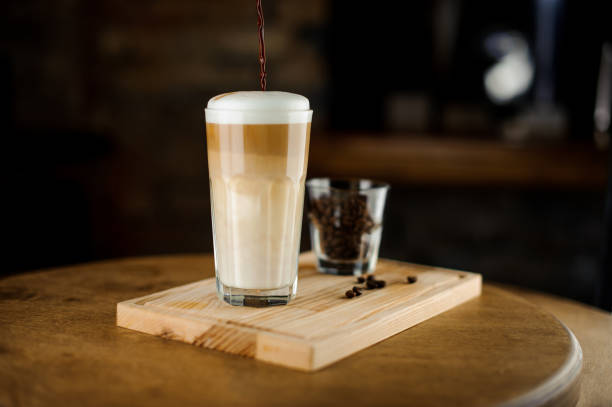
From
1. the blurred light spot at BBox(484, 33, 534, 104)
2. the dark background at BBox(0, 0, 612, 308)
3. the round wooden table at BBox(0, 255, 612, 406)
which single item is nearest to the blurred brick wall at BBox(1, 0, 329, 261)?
the dark background at BBox(0, 0, 612, 308)

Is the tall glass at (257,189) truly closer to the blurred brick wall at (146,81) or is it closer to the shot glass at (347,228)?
the shot glass at (347,228)

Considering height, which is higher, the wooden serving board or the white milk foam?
the white milk foam

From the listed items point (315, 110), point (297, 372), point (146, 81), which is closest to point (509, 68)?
point (315, 110)

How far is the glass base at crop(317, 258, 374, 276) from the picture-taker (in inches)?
40.7

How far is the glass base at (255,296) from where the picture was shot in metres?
0.83

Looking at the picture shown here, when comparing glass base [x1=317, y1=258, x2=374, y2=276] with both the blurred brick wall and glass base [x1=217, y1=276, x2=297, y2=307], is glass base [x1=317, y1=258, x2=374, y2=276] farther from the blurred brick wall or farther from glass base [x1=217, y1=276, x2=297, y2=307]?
the blurred brick wall

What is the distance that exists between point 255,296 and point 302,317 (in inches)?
3.4

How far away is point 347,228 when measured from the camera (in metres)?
1.04

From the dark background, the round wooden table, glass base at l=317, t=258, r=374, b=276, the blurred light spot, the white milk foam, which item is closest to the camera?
the round wooden table

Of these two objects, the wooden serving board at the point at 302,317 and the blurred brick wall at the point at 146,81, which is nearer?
the wooden serving board at the point at 302,317

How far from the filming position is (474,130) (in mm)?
3123

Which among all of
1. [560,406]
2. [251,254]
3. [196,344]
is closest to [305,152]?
[251,254]

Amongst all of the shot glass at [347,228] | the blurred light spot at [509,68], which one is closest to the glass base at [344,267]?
the shot glass at [347,228]

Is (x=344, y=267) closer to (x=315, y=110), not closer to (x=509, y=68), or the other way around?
(x=315, y=110)
